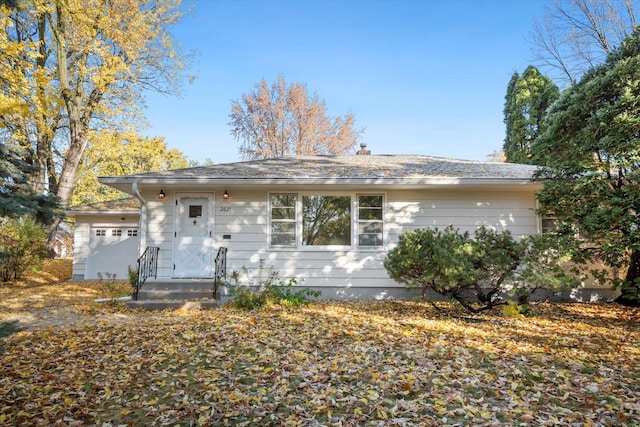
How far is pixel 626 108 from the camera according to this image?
5965mm

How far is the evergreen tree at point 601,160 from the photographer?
5.94 metres

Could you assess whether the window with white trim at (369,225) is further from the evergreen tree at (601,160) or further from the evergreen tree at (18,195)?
the evergreen tree at (18,195)

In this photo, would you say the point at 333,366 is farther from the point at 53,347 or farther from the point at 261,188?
the point at 261,188

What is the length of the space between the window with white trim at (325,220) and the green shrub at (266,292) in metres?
0.84

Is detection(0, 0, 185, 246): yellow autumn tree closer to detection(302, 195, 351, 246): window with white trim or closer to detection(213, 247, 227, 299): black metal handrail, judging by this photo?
detection(213, 247, 227, 299): black metal handrail

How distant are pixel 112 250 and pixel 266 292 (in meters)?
8.86

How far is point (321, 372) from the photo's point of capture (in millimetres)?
3928

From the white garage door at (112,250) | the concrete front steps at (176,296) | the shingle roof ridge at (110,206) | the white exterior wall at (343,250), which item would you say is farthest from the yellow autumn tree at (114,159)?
the concrete front steps at (176,296)

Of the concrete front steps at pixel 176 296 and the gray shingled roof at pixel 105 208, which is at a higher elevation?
the gray shingled roof at pixel 105 208

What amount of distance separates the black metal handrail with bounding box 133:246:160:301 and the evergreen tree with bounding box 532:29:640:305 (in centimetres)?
837

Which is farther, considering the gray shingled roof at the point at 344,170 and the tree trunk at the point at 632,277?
the gray shingled roof at the point at 344,170

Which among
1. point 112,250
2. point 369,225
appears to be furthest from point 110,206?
point 369,225

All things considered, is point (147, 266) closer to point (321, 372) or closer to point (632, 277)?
point (321, 372)

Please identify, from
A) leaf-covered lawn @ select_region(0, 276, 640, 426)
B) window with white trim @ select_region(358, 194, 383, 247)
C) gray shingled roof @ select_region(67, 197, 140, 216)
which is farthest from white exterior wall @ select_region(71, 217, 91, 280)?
window with white trim @ select_region(358, 194, 383, 247)
